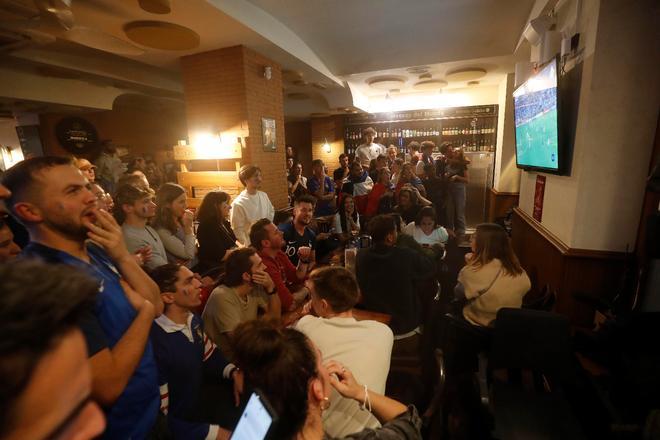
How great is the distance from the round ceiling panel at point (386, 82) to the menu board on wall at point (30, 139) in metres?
8.89

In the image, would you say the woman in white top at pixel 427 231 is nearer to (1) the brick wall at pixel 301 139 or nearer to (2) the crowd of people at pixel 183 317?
(2) the crowd of people at pixel 183 317

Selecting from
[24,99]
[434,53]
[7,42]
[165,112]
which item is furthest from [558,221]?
[165,112]

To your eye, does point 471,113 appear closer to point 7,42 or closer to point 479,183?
point 479,183

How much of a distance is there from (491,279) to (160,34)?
13.1 ft

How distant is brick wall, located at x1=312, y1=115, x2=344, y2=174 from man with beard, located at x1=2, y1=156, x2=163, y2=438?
9.50 metres

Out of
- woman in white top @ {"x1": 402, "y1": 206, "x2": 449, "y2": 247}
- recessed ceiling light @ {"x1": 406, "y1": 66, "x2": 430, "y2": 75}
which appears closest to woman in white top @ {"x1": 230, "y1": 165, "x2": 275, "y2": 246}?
woman in white top @ {"x1": 402, "y1": 206, "x2": 449, "y2": 247}

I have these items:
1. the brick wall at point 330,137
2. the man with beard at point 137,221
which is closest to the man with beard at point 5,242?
the man with beard at point 137,221

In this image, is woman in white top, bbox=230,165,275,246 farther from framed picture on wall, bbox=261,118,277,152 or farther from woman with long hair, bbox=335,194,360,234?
framed picture on wall, bbox=261,118,277,152

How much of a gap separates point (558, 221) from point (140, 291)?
125 inches

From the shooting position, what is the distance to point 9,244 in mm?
1681

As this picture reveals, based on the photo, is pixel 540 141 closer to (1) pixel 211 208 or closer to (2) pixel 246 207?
(2) pixel 246 207

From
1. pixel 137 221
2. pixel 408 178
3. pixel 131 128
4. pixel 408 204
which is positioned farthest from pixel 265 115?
pixel 131 128

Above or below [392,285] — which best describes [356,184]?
above

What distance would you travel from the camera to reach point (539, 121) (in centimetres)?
294
